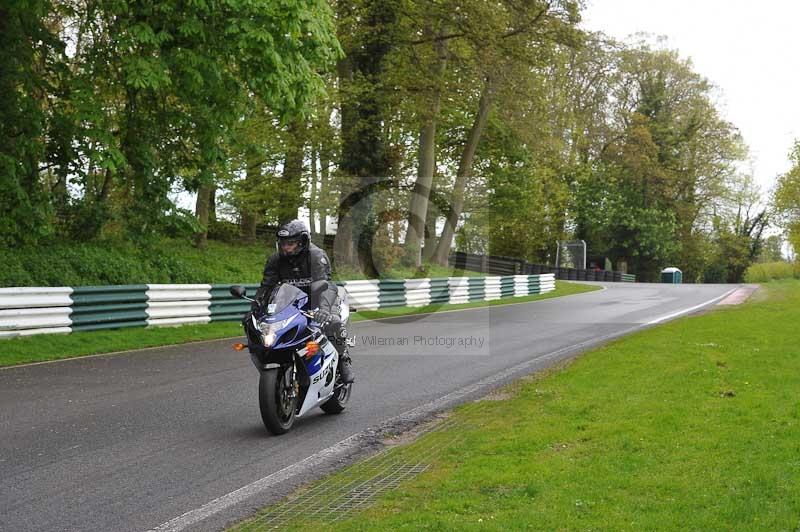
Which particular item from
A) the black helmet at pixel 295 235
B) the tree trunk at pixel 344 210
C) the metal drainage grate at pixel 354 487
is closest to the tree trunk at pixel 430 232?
the tree trunk at pixel 344 210

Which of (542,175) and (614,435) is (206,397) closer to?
(614,435)

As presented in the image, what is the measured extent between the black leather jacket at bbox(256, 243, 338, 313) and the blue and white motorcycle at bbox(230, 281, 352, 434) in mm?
159

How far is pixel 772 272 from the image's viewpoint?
195 feet

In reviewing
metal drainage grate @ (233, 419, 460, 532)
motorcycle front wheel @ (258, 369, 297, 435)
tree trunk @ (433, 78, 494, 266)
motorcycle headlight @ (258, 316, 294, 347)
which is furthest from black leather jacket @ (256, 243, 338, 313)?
tree trunk @ (433, 78, 494, 266)

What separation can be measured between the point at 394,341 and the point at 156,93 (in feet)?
24.9

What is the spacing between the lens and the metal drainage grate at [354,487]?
5.56 metres

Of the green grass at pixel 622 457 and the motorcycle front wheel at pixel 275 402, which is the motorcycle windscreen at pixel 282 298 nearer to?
the motorcycle front wheel at pixel 275 402

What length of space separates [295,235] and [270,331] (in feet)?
3.51

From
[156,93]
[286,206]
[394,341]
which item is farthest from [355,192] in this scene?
[394,341]

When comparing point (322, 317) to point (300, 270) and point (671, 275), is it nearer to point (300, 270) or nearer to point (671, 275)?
point (300, 270)

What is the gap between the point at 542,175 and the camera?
4769cm

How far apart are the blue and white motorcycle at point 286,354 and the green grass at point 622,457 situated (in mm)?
1231

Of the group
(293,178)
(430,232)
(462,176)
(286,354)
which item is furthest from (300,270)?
(430,232)

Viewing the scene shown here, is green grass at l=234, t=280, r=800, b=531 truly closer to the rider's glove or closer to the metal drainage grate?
the metal drainage grate
